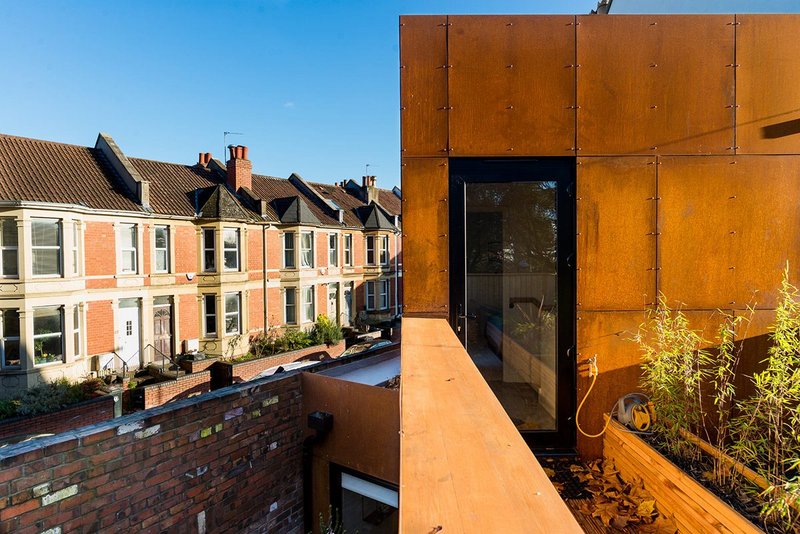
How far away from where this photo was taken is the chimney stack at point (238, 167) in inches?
651

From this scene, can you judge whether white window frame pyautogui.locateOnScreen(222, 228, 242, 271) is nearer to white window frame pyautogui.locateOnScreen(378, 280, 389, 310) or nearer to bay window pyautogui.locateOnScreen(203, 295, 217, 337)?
bay window pyautogui.locateOnScreen(203, 295, 217, 337)

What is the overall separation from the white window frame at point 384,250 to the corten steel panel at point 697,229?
1875 cm

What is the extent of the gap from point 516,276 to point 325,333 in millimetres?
14334

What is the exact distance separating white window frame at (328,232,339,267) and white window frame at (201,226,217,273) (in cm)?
574

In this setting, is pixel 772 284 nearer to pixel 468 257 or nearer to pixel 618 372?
pixel 618 372

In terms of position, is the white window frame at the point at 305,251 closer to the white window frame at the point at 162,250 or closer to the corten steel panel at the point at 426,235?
the white window frame at the point at 162,250

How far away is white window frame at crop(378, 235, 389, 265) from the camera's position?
2164 cm

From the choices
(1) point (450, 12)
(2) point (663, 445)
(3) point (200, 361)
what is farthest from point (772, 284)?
(3) point (200, 361)

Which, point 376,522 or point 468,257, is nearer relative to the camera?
point 468,257

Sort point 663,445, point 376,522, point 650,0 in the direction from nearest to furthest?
point 663,445, point 376,522, point 650,0

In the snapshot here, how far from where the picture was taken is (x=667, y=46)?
296 centimetres

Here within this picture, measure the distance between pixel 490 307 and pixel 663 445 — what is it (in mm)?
1368

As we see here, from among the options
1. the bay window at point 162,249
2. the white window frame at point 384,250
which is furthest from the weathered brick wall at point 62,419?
the white window frame at point 384,250

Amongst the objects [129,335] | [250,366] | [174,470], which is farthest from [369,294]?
[174,470]
